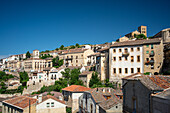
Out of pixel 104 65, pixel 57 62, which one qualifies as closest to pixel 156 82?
pixel 104 65

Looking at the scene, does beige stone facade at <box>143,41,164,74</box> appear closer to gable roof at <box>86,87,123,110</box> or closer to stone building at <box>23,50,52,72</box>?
gable roof at <box>86,87,123,110</box>

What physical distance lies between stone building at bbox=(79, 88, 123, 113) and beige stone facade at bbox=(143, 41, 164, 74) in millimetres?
19750

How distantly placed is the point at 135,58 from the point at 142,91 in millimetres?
35892

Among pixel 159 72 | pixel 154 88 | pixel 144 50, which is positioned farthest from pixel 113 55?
pixel 154 88

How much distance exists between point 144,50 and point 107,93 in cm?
2248

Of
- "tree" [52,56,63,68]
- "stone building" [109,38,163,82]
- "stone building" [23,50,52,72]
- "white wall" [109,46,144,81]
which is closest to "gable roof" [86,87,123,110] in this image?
"white wall" [109,46,144,81]

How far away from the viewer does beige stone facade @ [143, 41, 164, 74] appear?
4475 centimetres

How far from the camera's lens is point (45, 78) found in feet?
233

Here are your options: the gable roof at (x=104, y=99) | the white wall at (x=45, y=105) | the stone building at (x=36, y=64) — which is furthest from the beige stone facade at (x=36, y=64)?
the gable roof at (x=104, y=99)

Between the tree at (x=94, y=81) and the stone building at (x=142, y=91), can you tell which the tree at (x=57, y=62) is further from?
the stone building at (x=142, y=91)

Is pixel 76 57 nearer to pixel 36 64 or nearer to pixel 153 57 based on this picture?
pixel 36 64

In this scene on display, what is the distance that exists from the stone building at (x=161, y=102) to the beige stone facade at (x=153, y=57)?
36.3 metres

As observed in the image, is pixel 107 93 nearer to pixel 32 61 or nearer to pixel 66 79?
pixel 66 79

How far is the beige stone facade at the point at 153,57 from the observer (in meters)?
44.8
